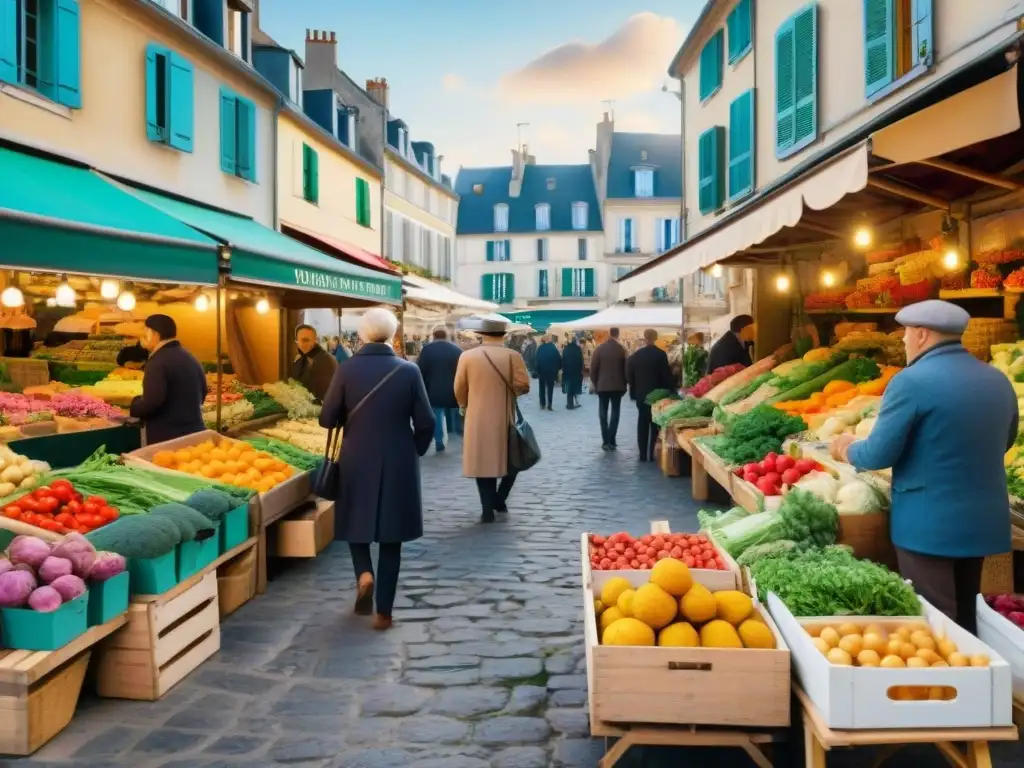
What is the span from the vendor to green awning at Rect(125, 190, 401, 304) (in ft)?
3.26

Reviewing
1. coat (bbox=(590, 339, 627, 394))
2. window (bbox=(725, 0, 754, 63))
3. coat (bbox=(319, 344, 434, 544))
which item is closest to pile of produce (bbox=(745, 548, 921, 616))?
coat (bbox=(319, 344, 434, 544))

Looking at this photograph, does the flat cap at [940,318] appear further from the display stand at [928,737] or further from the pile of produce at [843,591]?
the display stand at [928,737]

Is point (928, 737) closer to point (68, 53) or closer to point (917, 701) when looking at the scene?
point (917, 701)

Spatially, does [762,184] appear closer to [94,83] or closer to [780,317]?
[780,317]

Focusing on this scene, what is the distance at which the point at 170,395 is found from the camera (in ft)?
25.0

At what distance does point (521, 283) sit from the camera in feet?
167

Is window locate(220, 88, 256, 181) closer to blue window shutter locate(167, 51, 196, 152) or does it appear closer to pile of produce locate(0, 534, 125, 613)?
blue window shutter locate(167, 51, 196, 152)

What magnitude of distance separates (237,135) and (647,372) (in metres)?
7.72

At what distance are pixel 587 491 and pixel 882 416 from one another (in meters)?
6.84

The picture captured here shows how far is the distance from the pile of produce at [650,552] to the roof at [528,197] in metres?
46.0

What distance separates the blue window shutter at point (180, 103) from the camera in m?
13.0

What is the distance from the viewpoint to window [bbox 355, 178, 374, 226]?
23.9 metres

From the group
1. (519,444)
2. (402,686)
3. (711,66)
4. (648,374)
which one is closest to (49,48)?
(519,444)

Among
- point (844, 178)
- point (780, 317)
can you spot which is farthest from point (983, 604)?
point (780, 317)
